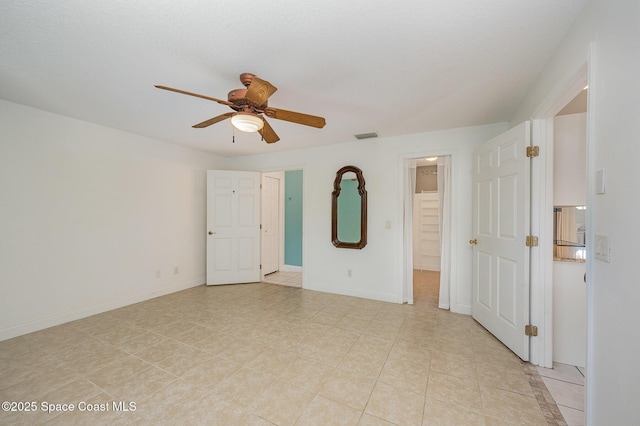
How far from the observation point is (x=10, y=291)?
101 inches

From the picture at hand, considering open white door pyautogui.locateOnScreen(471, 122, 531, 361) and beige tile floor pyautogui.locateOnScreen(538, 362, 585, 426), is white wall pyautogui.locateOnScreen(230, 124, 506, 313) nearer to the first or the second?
open white door pyautogui.locateOnScreen(471, 122, 531, 361)

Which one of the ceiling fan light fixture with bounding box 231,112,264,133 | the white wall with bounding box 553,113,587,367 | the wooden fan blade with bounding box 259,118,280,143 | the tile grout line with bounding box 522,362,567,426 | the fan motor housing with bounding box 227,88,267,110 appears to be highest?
the fan motor housing with bounding box 227,88,267,110

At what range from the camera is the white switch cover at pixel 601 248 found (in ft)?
3.71

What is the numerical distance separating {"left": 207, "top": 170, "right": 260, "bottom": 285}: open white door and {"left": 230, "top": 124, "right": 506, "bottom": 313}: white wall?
64 centimetres

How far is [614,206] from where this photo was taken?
109cm

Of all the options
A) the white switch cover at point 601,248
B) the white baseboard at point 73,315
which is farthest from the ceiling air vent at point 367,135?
the white baseboard at point 73,315

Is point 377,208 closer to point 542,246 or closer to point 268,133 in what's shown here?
point 542,246

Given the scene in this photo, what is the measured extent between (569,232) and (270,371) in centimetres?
287

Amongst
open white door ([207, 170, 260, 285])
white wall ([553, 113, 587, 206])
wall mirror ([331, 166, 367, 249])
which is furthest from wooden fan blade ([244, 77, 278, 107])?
open white door ([207, 170, 260, 285])

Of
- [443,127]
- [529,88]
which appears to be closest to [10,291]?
[443,127]

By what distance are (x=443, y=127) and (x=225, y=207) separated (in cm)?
373

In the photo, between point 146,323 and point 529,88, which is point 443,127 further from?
point 146,323

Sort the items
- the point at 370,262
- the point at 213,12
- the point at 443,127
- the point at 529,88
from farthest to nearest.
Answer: the point at 370,262, the point at 443,127, the point at 529,88, the point at 213,12

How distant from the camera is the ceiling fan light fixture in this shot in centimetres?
185
